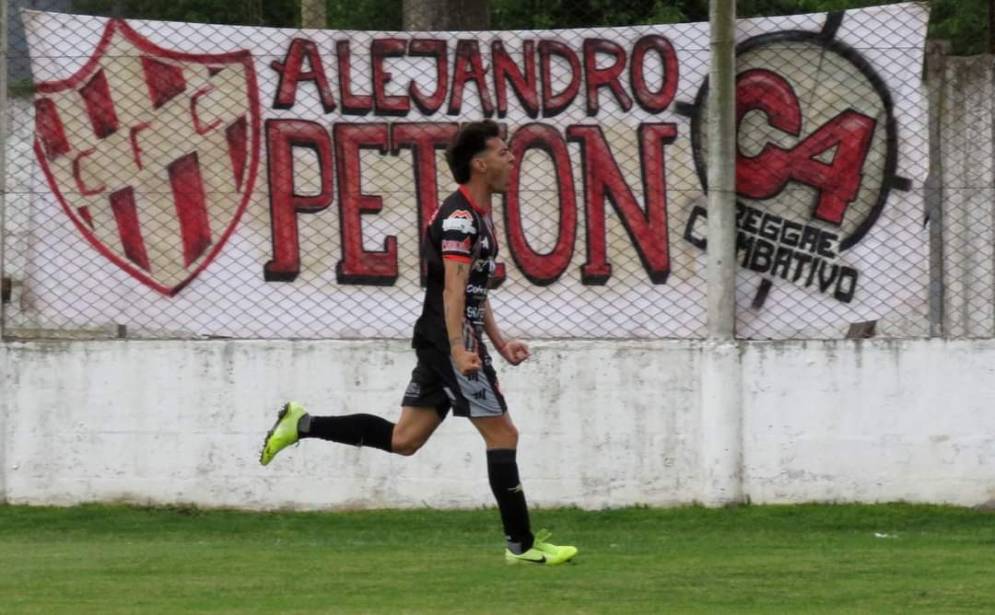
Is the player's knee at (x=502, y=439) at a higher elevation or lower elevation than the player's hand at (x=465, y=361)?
lower

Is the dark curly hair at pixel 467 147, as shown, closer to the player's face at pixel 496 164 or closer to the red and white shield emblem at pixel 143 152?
the player's face at pixel 496 164

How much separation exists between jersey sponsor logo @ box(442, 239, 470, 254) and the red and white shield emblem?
325 centimetres

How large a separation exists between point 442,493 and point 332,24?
12213 mm

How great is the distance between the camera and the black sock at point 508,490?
7.74 meters

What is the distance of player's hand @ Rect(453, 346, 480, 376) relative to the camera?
751 cm

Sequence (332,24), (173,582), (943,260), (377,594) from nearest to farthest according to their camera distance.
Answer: (377,594) < (173,582) < (943,260) < (332,24)

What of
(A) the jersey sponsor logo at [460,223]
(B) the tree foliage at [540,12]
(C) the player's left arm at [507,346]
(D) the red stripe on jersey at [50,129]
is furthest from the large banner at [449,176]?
(A) the jersey sponsor logo at [460,223]

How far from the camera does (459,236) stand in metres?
7.54

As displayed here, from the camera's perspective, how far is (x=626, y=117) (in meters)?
10.4

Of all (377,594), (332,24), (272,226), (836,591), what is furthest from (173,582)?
(332,24)

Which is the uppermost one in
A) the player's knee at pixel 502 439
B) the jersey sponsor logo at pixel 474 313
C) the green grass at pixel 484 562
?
the jersey sponsor logo at pixel 474 313

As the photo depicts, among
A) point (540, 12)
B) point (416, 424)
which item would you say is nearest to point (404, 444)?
point (416, 424)

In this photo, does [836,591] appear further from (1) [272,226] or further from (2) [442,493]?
(1) [272,226]

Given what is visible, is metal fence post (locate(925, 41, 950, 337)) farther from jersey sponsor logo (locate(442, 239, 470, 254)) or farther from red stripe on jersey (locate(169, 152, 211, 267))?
red stripe on jersey (locate(169, 152, 211, 267))
